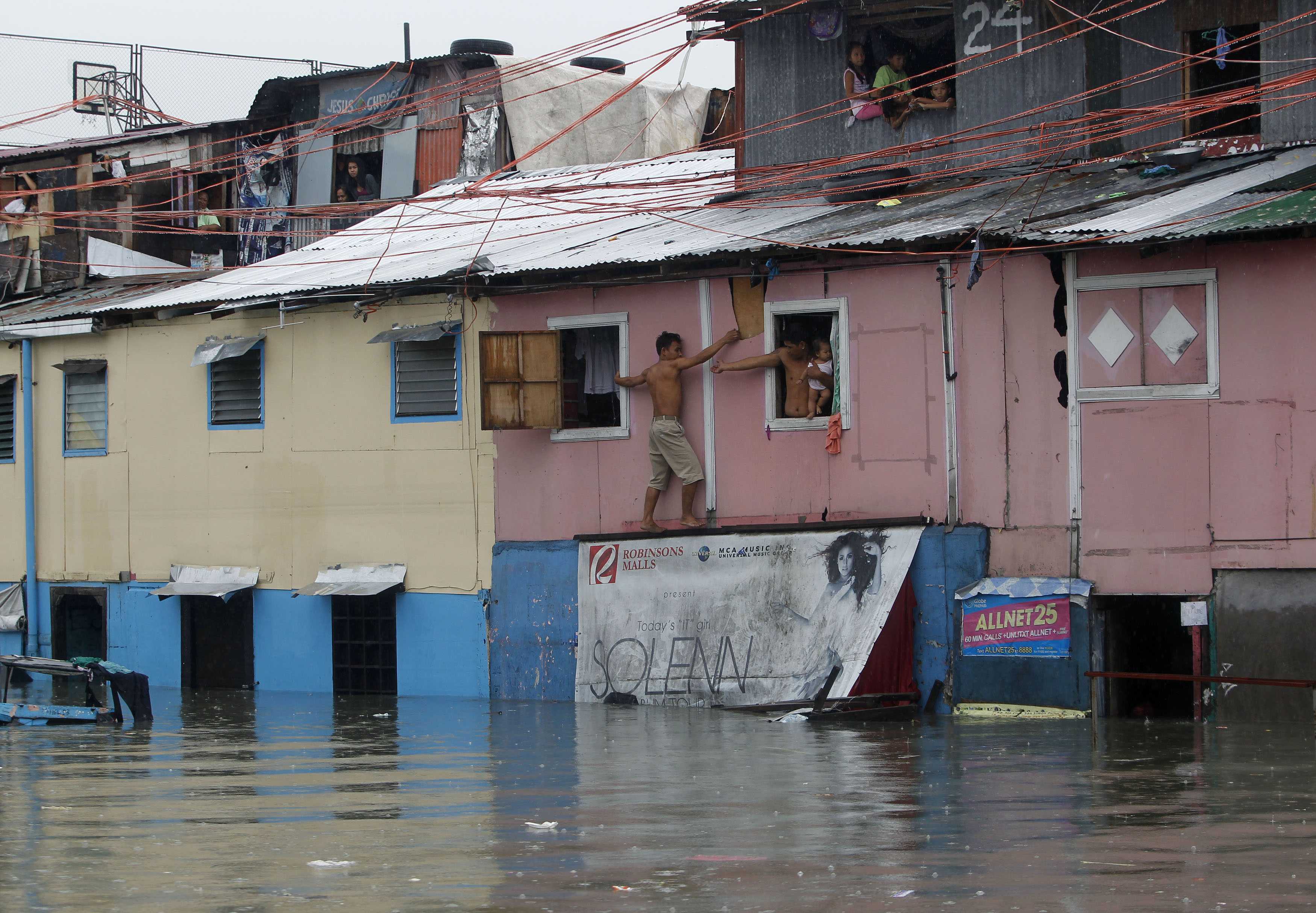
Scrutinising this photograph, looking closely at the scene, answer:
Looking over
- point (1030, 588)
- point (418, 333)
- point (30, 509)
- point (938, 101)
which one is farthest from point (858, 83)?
point (30, 509)

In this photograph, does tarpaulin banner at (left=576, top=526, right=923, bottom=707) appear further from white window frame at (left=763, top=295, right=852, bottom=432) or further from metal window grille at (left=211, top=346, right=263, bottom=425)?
metal window grille at (left=211, top=346, right=263, bottom=425)

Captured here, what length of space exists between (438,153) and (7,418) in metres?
7.82

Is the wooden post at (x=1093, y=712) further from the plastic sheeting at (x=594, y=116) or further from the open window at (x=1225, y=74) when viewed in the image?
the plastic sheeting at (x=594, y=116)

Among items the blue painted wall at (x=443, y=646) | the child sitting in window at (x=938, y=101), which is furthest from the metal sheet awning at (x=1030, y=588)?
the child sitting in window at (x=938, y=101)

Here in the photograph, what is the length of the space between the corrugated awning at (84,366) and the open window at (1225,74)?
43.3ft

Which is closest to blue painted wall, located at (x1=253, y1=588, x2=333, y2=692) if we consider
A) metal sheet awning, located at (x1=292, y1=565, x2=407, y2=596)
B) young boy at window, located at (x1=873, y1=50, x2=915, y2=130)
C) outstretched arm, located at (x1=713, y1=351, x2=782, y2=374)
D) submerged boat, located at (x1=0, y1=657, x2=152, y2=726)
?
metal sheet awning, located at (x1=292, y1=565, x2=407, y2=596)

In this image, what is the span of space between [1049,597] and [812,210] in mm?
5254

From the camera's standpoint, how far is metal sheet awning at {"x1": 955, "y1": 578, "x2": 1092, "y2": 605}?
1482cm

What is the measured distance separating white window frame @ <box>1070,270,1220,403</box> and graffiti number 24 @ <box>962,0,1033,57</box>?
427cm

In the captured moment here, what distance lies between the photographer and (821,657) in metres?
15.7

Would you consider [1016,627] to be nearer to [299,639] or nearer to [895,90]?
[895,90]

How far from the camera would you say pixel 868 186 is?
59.7ft

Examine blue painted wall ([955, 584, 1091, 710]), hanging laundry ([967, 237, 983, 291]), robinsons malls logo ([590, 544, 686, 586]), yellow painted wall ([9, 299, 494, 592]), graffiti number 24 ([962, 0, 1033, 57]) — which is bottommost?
blue painted wall ([955, 584, 1091, 710])

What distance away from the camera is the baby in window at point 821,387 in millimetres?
16375
